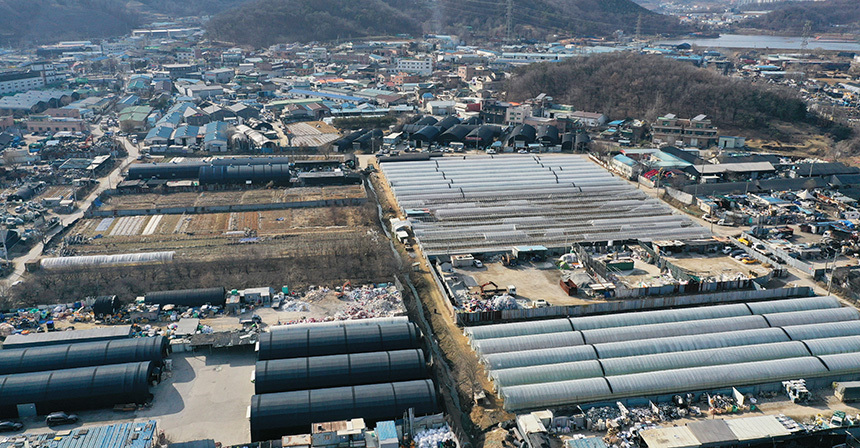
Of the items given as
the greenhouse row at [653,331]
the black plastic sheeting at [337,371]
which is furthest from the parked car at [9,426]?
the greenhouse row at [653,331]

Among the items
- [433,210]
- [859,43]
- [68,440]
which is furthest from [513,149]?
[859,43]

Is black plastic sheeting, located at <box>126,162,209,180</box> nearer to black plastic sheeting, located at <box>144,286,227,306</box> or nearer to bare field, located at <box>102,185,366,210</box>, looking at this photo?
bare field, located at <box>102,185,366,210</box>

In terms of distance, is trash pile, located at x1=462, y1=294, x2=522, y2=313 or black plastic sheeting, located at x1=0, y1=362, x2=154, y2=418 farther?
trash pile, located at x1=462, y1=294, x2=522, y2=313

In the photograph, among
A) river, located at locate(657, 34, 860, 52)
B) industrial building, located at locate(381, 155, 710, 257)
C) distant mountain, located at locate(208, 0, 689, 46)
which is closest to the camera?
industrial building, located at locate(381, 155, 710, 257)

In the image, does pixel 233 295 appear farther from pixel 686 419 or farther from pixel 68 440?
pixel 686 419

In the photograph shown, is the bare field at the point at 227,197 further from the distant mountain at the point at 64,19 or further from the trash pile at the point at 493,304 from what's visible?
the distant mountain at the point at 64,19

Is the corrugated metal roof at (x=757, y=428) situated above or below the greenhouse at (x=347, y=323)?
below

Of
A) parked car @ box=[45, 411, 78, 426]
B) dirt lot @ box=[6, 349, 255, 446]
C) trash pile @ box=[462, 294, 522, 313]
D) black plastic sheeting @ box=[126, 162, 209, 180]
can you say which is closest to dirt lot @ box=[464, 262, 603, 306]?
trash pile @ box=[462, 294, 522, 313]
